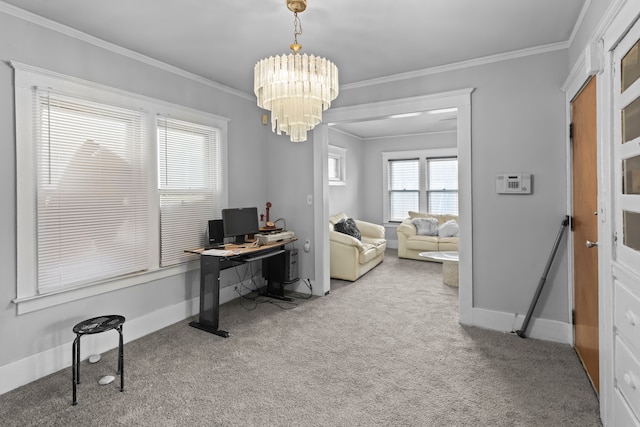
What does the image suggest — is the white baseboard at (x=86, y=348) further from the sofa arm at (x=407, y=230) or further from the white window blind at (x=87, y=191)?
the sofa arm at (x=407, y=230)

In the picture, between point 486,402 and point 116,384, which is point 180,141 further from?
point 486,402

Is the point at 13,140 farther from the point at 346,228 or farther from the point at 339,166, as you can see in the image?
the point at 339,166

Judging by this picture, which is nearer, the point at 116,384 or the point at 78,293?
the point at 116,384

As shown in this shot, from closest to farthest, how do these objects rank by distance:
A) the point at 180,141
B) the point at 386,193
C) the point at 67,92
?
the point at 67,92 → the point at 180,141 → the point at 386,193

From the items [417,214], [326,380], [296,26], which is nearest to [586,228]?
[326,380]

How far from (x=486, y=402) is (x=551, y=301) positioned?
4.61 feet

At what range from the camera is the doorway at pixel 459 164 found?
3242 mm

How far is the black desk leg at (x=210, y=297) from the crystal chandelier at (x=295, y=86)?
5.40 feet

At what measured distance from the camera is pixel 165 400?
83.4 inches

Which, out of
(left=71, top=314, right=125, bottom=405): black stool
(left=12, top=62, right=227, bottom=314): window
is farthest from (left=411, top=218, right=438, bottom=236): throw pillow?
(left=71, top=314, right=125, bottom=405): black stool

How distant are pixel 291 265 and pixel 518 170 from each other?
2672 mm

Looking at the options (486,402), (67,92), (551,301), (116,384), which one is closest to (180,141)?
(67,92)

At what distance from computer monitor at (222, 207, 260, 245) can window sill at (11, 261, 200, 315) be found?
1.76ft

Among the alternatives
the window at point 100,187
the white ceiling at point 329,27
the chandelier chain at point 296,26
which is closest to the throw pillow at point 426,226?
the white ceiling at point 329,27
